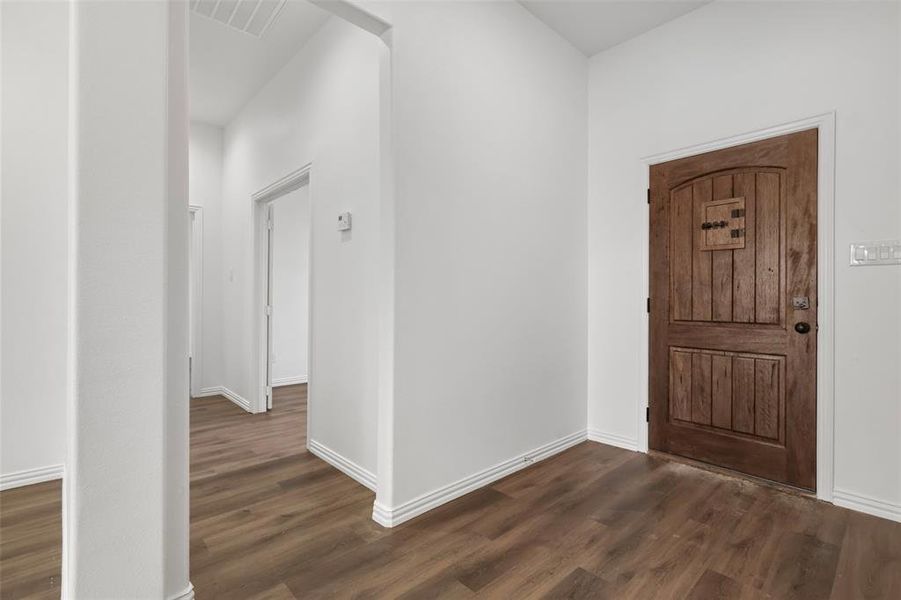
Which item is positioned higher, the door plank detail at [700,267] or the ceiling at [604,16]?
the ceiling at [604,16]

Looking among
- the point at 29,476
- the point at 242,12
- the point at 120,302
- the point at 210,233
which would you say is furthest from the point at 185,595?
the point at 210,233

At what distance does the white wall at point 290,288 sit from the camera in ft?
19.2

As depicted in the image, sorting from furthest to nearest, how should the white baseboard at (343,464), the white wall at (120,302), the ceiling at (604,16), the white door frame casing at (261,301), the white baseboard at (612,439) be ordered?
1. the white door frame casing at (261,301)
2. the white baseboard at (612,439)
3. the ceiling at (604,16)
4. the white baseboard at (343,464)
5. the white wall at (120,302)

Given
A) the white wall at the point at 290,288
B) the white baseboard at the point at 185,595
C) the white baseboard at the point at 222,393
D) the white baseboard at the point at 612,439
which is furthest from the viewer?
the white wall at the point at 290,288

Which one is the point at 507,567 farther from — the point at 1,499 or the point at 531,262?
the point at 1,499

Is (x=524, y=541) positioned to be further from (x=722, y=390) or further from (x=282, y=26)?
(x=282, y=26)

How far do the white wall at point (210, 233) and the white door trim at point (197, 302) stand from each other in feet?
0.08

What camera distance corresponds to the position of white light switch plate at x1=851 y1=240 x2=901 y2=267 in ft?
7.43

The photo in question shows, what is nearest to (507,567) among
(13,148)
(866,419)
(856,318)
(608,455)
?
(608,455)

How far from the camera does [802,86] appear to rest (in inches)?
101

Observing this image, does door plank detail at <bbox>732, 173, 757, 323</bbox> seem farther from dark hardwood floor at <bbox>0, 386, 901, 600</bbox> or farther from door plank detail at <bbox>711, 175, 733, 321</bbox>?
dark hardwood floor at <bbox>0, 386, 901, 600</bbox>

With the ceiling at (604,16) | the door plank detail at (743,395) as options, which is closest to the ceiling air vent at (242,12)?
the ceiling at (604,16)

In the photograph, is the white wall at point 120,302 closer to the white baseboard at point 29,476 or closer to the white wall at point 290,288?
the white baseboard at point 29,476

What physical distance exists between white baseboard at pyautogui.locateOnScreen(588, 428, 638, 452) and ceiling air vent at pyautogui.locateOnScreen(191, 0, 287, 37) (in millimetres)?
3860
